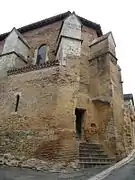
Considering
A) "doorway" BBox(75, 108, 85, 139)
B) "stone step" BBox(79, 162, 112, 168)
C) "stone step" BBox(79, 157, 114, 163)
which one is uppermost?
"doorway" BBox(75, 108, 85, 139)

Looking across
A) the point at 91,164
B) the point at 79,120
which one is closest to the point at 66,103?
the point at 79,120

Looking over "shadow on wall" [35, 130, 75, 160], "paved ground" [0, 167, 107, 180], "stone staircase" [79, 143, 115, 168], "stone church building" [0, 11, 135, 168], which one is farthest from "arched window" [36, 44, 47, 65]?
"paved ground" [0, 167, 107, 180]

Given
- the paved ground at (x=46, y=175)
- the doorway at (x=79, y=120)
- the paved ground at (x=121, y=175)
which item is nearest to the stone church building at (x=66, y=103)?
the doorway at (x=79, y=120)

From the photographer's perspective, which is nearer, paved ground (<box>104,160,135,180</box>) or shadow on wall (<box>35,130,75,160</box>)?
paved ground (<box>104,160,135,180</box>)

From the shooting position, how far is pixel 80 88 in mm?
11273

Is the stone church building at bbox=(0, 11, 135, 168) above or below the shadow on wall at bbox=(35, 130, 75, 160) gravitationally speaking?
above

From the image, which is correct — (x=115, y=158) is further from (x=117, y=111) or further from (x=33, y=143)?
(x=33, y=143)

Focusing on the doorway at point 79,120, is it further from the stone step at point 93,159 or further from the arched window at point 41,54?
the arched window at point 41,54

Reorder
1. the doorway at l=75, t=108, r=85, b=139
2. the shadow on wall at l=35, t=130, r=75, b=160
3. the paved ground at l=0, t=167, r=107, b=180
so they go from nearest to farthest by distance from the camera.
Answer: the paved ground at l=0, t=167, r=107, b=180 → the shadow on wall at l=35, t=130, r=75, b=160 → the doorway at l=75, t=108, r=85, b=139

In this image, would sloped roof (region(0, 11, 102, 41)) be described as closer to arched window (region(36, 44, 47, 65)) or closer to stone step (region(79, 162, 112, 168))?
arched window (region(36, 44, 47, 65))

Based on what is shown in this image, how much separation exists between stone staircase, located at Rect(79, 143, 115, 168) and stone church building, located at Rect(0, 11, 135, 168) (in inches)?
1.7

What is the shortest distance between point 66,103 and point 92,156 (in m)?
2.78

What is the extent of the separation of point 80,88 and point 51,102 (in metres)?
1.98

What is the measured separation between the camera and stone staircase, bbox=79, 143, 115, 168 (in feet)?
29.5
